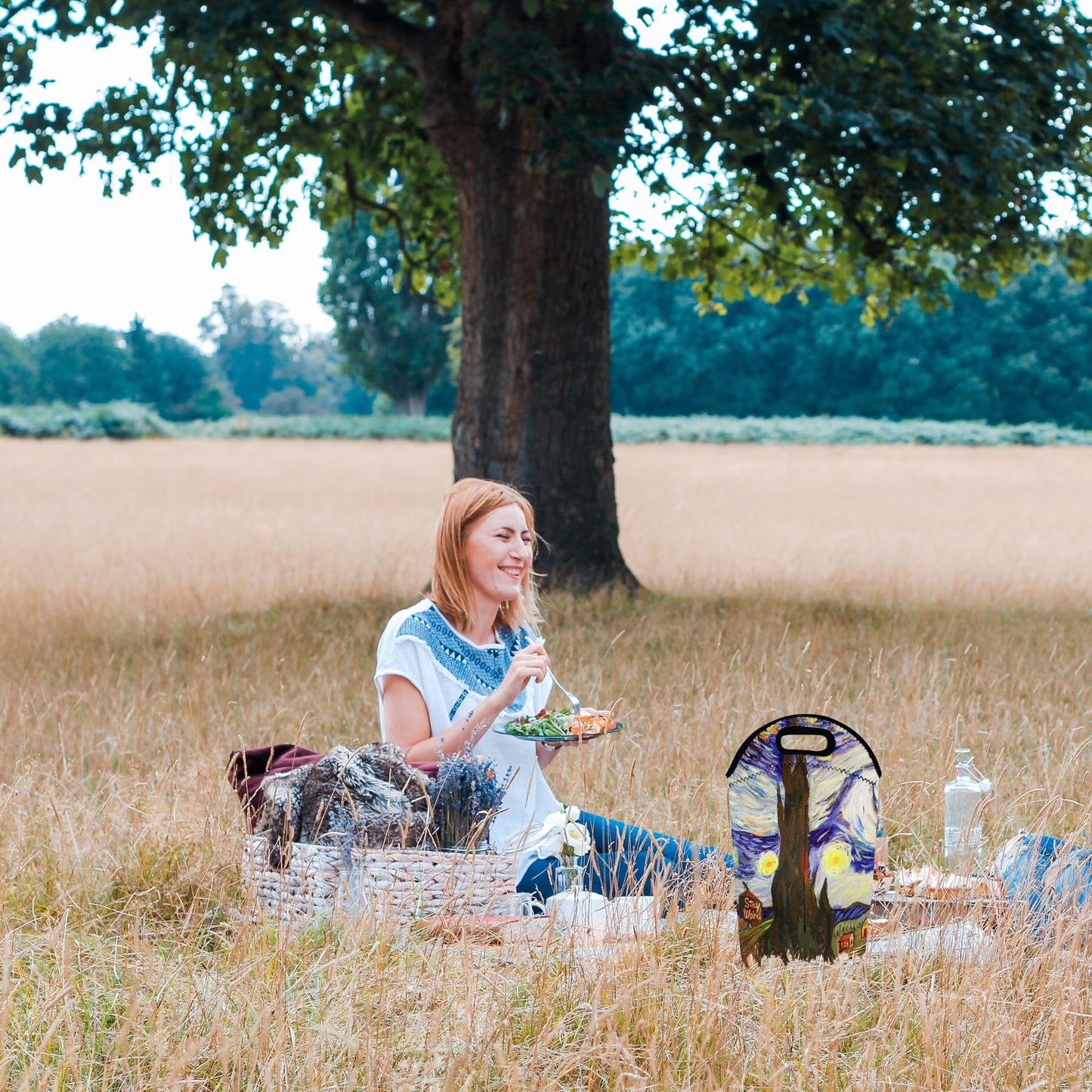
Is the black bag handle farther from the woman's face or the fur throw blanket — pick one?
the woman's face

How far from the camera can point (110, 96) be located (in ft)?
34.2

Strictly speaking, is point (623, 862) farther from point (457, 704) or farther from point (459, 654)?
point (459, 654)

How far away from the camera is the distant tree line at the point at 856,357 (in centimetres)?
6506

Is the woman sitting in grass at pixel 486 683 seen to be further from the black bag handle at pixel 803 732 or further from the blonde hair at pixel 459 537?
the black bag handle at pixel 803 732

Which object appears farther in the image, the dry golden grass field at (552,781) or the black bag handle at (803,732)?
the black bag handle at (803,732)

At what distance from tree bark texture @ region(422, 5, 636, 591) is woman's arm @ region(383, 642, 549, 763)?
6628 mm

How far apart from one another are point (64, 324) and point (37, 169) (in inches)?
3742

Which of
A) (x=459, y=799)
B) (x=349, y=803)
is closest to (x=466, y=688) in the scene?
(x=459, y=799)

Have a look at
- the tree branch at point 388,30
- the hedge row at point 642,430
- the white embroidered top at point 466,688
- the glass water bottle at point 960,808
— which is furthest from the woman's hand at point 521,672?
the hedge row at point 642,430

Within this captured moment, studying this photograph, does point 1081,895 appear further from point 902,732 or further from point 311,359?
point 311,359

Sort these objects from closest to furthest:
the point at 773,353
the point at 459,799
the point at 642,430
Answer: the point at 459,799 < the point at 642,430 < the point at 773,353

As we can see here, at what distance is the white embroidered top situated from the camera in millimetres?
4023

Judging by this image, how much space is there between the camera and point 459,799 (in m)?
3.65

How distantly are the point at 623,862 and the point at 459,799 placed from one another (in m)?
0.72
